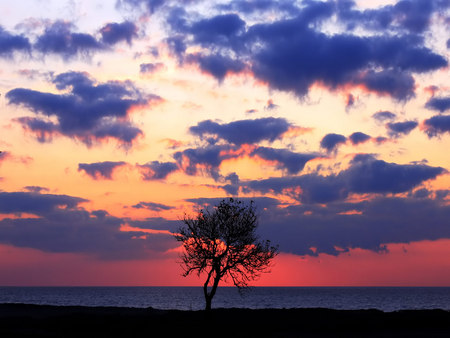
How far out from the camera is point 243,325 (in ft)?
165

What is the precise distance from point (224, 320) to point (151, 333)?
11101 mm

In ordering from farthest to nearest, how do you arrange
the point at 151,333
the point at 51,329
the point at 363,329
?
the point at 363,329 → the point at 51,329 → the point at 151,333

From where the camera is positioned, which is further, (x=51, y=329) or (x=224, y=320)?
(x=224, y=320)

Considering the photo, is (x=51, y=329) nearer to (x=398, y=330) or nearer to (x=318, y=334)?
(x=318, y=334)

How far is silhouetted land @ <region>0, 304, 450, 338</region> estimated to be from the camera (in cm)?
4494

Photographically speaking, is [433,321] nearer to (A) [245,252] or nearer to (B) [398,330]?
(B) [398,330]

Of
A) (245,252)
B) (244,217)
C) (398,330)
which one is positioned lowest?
(398,330)

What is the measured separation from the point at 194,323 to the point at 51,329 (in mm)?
12285

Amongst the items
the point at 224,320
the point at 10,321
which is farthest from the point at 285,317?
the point at 10,321

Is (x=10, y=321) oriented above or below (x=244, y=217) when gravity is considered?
below

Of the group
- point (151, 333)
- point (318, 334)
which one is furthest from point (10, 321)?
point (318, 334)

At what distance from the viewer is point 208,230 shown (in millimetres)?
54219

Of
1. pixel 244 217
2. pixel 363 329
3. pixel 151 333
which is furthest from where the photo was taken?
pixel 244 217

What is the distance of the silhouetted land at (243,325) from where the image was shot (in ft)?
147
